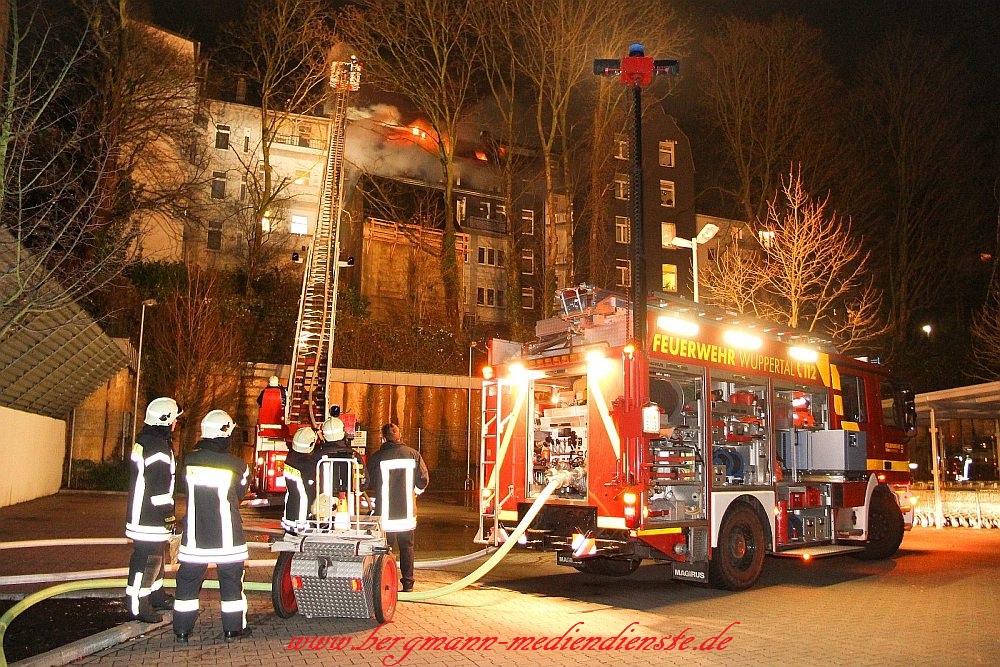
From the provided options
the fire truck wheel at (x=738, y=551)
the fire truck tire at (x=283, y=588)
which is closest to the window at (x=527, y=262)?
the fire truck wheel at (x=738, y=551)

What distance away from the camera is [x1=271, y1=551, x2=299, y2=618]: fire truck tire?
21.6 feet

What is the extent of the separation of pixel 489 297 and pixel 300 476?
34001 millimetres

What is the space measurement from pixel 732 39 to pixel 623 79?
70.8 feet

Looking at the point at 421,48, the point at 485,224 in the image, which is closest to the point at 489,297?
the point at 485,224

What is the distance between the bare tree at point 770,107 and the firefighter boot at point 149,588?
25590 mm

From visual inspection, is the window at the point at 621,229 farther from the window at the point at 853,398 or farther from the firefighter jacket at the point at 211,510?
the firefighter jacket at the point at 211,510

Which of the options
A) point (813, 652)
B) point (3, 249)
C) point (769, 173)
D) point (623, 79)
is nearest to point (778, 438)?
point (813, 652)

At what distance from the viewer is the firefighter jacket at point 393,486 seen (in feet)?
25.6

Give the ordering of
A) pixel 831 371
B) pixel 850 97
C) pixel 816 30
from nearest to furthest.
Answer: pixel 831 371, pixel 816 30, pixel 850 97

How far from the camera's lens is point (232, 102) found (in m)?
38.5

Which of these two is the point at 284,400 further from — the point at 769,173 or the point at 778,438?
the point at 769,173

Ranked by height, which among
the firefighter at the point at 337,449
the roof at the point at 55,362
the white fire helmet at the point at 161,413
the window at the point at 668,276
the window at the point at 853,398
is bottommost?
the firefighter at the point at 337,449

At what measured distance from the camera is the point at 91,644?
5.46 m

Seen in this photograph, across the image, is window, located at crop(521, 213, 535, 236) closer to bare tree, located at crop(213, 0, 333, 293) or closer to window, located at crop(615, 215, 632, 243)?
window, located at crop(615, 215, 632, 243)
